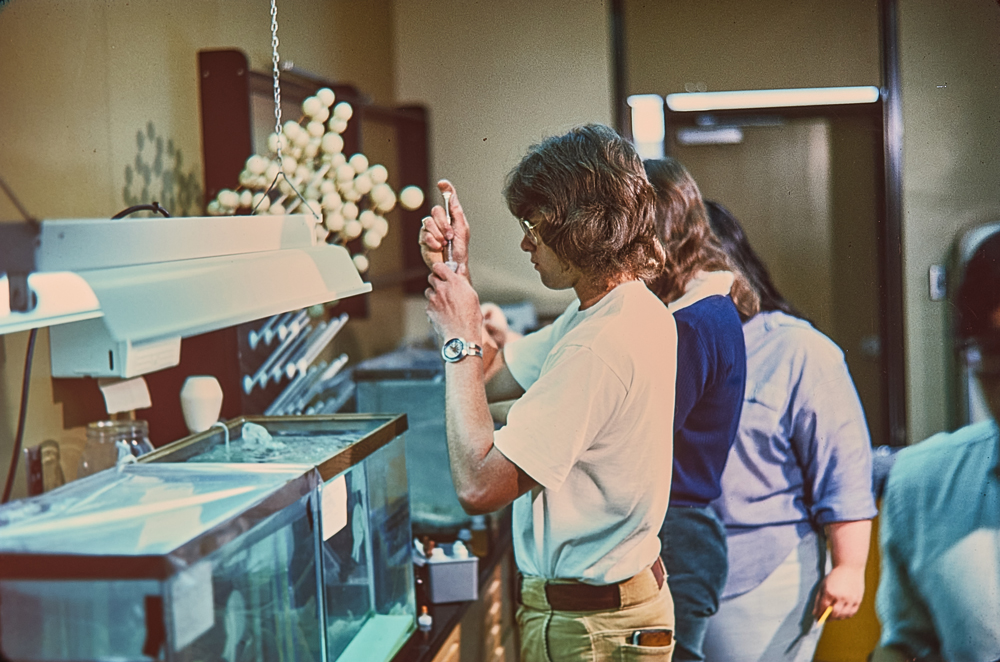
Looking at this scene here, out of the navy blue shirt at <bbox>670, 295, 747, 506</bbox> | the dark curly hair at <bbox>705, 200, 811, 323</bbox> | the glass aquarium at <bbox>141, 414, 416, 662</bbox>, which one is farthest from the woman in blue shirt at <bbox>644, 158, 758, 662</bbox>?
the glass aquarium at <bbox>141, 414, 416, 662</bbox>

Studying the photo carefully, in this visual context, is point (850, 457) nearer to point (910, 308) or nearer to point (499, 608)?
point (499, 608)

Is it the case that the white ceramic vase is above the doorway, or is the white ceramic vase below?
below

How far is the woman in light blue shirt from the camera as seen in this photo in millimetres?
2008

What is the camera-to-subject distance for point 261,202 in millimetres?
1753

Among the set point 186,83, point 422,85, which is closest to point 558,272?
point 186,83

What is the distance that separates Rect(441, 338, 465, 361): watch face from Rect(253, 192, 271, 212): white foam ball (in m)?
0.48

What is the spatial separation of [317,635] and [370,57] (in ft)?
8.15

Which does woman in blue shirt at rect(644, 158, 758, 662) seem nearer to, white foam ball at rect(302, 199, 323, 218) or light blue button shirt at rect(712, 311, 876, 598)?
light blue button shirt at rect(712, 311, 876, 598)

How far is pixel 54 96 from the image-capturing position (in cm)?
160

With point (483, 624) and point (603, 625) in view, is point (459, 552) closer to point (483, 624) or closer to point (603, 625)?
point (483, 624)

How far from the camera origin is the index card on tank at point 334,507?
1290 millimetres

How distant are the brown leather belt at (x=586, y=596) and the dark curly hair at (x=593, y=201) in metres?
0.48

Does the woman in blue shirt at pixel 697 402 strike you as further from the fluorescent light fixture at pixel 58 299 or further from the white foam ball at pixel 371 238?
the fluorescent light fixture at pixel 58 299

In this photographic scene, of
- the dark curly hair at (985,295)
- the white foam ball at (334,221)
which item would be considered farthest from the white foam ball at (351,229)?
the dark curly hair at (985,295)
